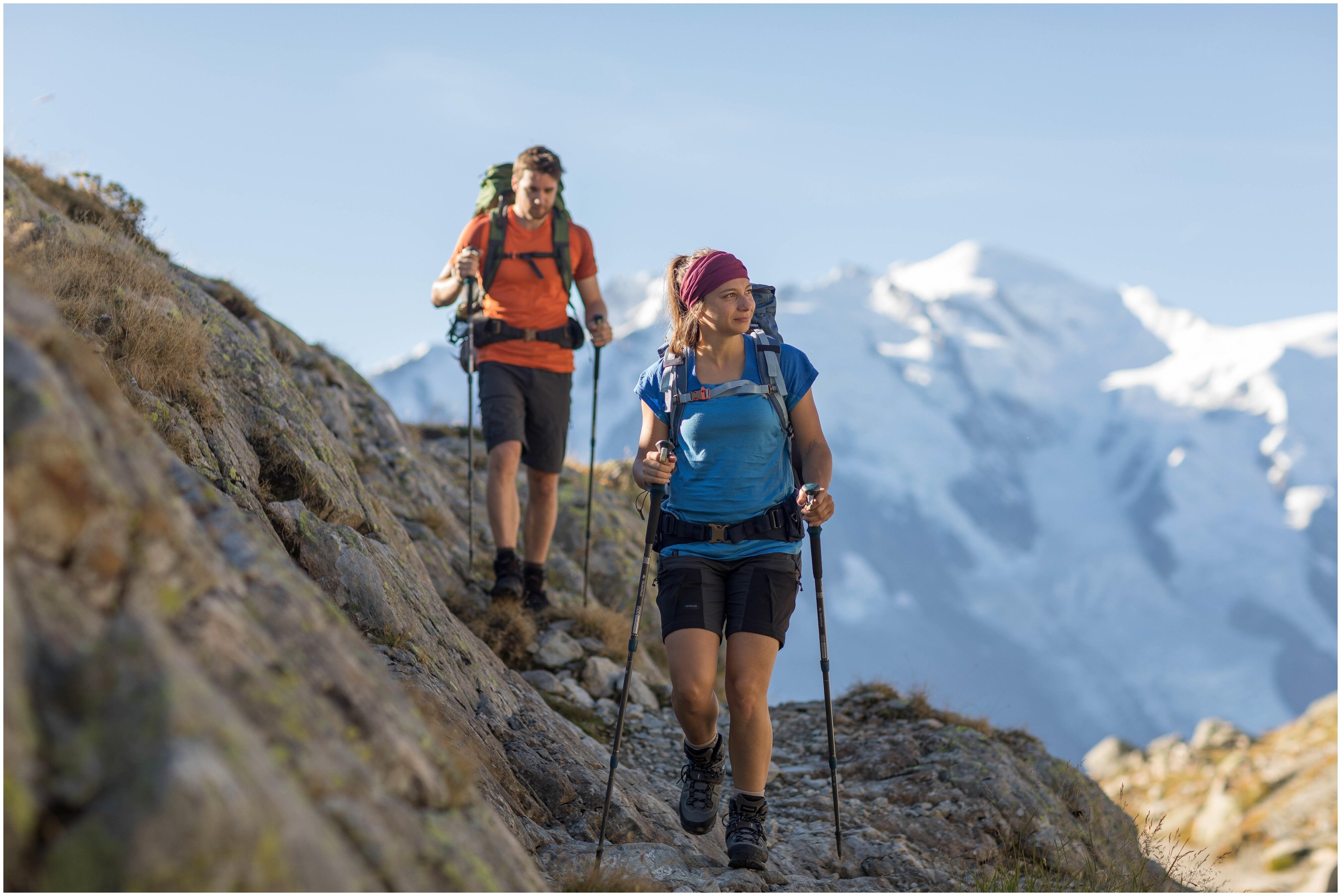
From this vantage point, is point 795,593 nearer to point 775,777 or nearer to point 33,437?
point 775,777

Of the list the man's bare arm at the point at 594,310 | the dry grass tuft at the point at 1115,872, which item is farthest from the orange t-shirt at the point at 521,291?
the dry grass tuft at the point at 1115,872

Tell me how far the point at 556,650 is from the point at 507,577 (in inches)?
32.0

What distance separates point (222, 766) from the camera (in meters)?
2.05

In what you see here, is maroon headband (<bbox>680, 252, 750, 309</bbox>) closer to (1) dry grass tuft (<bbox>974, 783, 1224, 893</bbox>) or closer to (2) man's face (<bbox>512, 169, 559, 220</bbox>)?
(2) man's face (<bbox>512, 169, 559, 220</bbox>)

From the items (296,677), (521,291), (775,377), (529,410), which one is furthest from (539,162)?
(296,677)

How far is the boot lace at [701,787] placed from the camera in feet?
17.9

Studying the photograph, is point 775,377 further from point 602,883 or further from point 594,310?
point 594,310

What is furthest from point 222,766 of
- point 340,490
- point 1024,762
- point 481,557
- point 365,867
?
point 481,557

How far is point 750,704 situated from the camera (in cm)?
511

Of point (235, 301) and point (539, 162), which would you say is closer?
point (539, 162)

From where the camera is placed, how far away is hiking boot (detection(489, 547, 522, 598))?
8531 mm

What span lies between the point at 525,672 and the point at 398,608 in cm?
247

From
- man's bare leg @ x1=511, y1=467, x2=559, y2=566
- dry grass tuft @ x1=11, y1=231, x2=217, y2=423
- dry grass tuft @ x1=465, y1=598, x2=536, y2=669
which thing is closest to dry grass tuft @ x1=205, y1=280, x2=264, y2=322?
dry grass tuft @ x1=11, y1=231, x2=217, y2=423

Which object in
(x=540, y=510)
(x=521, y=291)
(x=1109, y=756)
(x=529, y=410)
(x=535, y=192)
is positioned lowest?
(x=540, y=510)
